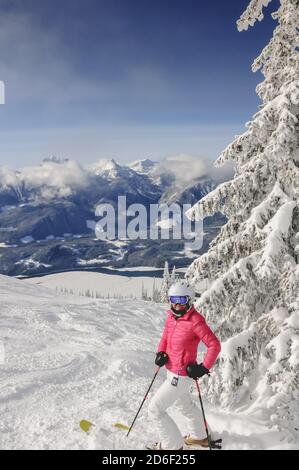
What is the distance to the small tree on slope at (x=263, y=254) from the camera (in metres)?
8.66

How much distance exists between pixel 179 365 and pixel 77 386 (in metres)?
4.90

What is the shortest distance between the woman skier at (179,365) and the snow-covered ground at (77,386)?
0.83 m

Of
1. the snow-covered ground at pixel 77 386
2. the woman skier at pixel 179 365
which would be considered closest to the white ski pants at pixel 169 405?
the woman skier at pixel 179 365

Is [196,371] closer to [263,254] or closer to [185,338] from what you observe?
[185,338]

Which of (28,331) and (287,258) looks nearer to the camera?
(287,258)

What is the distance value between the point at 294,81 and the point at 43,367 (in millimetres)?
11008

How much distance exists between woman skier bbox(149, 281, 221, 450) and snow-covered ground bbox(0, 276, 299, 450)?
83 cm

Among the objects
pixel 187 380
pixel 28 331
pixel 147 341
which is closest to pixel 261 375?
pixel 187 380

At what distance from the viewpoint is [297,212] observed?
9438 millimetres

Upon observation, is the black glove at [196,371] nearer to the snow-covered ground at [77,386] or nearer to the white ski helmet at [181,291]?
the white ski helmet at [181,291]

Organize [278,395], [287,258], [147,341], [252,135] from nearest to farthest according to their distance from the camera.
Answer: [278,395]
[287,258]
[252,135]
[147,341]

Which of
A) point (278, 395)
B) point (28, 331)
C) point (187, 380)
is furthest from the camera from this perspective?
point (28, 331)

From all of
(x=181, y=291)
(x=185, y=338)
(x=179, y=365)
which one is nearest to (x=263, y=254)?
(x=181, y=291)
